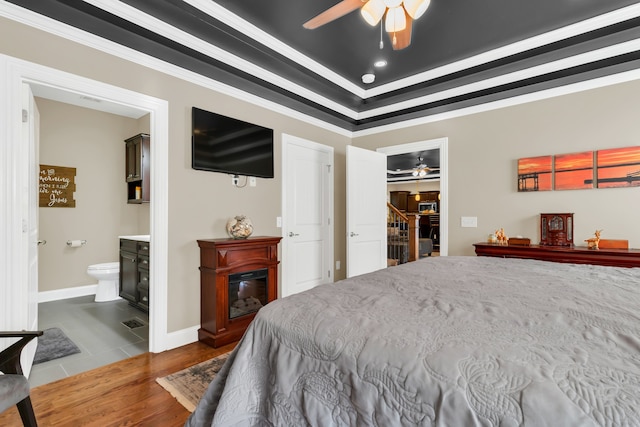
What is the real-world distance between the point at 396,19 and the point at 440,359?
77.3 inches

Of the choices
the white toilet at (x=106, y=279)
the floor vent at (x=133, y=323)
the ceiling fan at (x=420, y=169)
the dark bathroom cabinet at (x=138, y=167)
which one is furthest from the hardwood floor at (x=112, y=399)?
the ceiling fan at (x=420, y=169)

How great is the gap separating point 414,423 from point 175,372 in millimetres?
2162

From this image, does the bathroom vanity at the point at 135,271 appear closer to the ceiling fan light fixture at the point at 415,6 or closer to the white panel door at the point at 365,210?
the white panel door at the point at 365,210

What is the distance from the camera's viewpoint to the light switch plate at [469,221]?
3750mm

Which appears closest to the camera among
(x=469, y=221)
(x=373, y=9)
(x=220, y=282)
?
(x=373, y=9)

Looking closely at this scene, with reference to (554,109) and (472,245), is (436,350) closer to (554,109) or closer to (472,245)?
(472,245)

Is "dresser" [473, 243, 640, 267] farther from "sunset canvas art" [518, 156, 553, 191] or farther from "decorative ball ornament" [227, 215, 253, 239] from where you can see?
"decorative ball ornament" [227, 215, 253, 239]

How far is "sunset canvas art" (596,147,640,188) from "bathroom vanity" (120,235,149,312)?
15.4ft

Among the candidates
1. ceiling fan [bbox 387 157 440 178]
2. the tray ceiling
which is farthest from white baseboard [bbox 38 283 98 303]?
ceiling fan [bbox 387 157 440 178]

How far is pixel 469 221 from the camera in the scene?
3.79 m

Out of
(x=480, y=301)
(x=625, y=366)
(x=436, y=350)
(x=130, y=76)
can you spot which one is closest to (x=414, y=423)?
(x=436, y=350)

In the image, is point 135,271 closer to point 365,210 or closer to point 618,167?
point 365,210

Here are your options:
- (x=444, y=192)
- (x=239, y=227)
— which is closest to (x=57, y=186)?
(x=239, y=227)

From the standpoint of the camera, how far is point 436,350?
872mm
